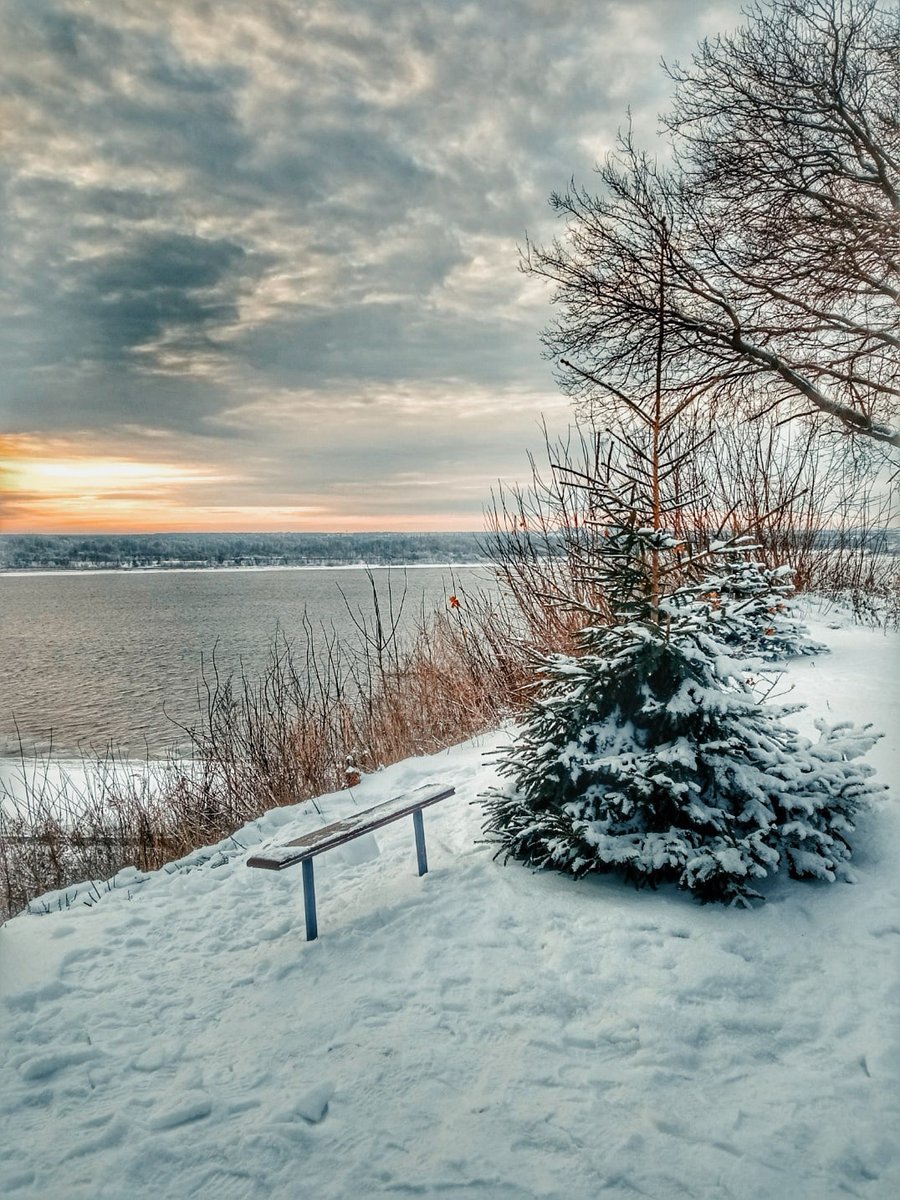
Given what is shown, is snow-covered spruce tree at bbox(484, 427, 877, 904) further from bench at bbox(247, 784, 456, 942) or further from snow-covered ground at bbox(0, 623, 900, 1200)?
bench at bbox(247, 784, 456, 942)

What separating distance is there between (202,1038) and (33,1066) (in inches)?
25.6

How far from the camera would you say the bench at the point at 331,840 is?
3.92 m

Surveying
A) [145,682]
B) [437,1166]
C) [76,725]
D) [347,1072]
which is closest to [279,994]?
[347,1072]

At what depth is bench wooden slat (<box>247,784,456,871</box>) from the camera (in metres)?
3.89

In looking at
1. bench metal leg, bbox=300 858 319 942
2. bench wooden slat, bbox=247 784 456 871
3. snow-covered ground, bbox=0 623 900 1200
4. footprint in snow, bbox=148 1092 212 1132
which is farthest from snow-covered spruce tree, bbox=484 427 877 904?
footprint in snow, bbox=148 1092 212 1132

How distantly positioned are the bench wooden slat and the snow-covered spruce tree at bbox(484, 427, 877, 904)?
0.62 m

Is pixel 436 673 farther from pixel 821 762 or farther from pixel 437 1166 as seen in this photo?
pixel 437 1166

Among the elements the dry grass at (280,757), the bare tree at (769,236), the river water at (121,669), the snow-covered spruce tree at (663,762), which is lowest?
the river water at (121,669)

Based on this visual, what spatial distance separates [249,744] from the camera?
345 inches

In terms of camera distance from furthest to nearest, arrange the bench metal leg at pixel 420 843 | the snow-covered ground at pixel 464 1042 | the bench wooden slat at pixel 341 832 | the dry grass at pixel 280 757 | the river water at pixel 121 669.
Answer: the river water at pixel 121 669
the dry grass at pixel 280 757
the bench metal leg at pixel 420 843
the bench wooden slat at pixel 341 832
the snow-covered ground at pixel 464 1042

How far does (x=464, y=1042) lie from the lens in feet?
9.86

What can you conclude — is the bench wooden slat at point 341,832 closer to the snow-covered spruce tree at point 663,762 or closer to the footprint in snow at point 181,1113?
the snow-covered spruce tree at point 663,762

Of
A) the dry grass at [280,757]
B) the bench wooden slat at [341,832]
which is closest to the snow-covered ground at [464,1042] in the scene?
the bench wooden slat at [341,832]

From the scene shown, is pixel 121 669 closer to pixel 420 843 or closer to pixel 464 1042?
pixel 420 843
